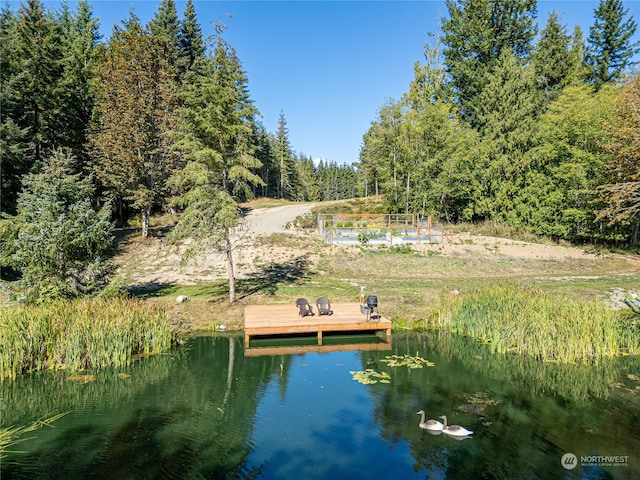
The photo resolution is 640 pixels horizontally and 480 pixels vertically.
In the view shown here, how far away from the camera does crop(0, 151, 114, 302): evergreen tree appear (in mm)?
12727

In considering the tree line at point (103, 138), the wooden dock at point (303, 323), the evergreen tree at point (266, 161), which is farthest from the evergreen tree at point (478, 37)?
the wooden dock at point (303, 323)

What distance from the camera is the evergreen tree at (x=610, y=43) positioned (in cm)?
4041

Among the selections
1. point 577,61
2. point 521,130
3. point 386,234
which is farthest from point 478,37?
point 386,234

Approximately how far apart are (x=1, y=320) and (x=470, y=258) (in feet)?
85.9

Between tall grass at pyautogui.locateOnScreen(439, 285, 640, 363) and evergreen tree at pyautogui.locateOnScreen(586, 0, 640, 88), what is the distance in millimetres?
39476

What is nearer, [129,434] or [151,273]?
[129,434]

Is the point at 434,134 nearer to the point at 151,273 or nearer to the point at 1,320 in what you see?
the point at 151,273

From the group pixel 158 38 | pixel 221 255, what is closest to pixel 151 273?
pixel 221 255

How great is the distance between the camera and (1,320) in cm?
1102

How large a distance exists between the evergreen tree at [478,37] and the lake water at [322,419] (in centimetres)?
3877

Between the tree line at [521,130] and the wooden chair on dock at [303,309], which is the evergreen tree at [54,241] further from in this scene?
the tree line at [521,130]

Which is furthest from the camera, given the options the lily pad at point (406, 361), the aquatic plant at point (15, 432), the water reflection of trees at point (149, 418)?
the lily pad at point (406, 361)

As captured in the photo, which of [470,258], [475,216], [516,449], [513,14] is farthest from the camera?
[513,14]

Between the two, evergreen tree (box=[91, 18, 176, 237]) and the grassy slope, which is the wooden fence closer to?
the grassy slope
